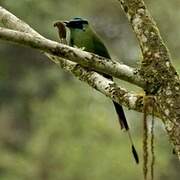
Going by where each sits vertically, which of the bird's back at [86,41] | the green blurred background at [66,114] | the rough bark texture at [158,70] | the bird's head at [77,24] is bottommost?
the rough bark texture at [158,70]

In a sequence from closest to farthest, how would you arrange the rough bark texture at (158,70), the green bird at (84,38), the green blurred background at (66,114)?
1. the rough bark texture at (158,70)
2. the green bird at (84,38)
3. the green blurred background at (66,114)

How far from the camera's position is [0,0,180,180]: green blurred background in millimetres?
8484

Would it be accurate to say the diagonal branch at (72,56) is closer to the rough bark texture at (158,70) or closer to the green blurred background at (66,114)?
the rough bark texture at (158,70)

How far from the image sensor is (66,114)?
917 centimetres

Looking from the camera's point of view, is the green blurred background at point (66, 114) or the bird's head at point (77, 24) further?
the green blurred background at point (66, 114)

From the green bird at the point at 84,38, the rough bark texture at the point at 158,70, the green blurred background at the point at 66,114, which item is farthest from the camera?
the green blurred background at the point at 66,114

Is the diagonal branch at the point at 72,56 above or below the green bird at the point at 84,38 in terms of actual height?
below

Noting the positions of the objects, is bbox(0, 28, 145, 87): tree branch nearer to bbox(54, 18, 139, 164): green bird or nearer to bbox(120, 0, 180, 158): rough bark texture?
bbox(120, 0, 180, 158): rough bark texture

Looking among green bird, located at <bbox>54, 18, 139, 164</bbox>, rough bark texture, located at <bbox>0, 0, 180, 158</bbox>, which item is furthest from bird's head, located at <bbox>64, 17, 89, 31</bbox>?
rough bark texture, located at <bbox>0, 0, 180, 158</bbox>

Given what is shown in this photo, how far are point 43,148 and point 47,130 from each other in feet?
0.67

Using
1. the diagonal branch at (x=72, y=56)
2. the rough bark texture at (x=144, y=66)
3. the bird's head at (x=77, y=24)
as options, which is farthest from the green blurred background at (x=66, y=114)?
the rough bark texture at (x=144, y=66)

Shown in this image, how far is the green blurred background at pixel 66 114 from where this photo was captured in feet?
27.8

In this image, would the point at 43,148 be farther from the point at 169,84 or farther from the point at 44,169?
the point at 169,84

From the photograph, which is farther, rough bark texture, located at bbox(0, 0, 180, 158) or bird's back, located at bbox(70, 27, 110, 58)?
bird's back, located at bbox(70, 27, 110, 58)
